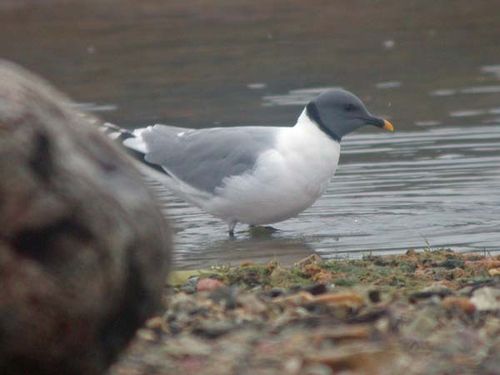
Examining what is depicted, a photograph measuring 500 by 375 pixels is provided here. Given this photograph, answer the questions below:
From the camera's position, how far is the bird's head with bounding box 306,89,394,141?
10.5 metres

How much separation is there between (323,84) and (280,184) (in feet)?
19.9

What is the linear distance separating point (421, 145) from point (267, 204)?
9.32 feet

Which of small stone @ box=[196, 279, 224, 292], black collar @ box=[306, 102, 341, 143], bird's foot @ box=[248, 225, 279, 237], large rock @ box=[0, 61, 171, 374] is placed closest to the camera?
large rock @ box=[0, 61, 171, 374]

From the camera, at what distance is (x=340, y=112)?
1061cm

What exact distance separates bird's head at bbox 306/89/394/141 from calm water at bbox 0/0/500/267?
0.54 meters

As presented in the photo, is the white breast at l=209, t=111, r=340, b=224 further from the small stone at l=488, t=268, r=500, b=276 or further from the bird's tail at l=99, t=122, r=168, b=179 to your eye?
the small stone at l=488, t=268, r=500, b=276

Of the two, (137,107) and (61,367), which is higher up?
(61,367)

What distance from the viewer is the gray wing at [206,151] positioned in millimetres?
10078

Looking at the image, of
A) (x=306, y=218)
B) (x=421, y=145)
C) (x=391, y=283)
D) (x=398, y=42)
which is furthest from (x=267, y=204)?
(x=398, y=42)

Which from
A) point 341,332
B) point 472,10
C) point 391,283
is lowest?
point 472,10

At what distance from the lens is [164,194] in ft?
38.1

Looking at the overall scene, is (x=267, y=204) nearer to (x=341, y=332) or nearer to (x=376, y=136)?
(x=376, y=136)

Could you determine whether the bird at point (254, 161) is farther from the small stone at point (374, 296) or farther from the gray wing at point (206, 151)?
the small stone at point (374, 296)

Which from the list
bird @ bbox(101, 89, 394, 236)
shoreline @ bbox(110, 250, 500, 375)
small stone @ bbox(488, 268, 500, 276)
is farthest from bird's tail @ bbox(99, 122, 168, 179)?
shoreline @ bbox(110, 250, 500, 375)
